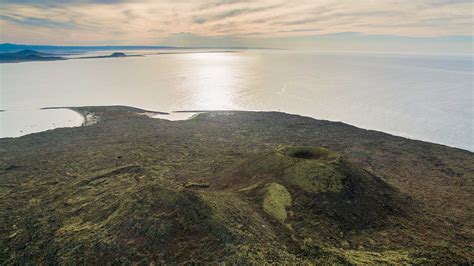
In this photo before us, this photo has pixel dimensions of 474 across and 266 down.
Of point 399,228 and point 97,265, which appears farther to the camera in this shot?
point 399,228

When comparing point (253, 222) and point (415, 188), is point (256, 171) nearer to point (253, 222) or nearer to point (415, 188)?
point (253, 222)

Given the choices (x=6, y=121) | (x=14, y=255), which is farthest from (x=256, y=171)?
(x=6, y=121)

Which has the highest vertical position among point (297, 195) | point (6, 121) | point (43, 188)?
point (297, 195)

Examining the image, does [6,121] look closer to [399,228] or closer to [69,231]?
[69,231]

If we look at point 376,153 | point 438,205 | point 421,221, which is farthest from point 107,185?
point 376,153

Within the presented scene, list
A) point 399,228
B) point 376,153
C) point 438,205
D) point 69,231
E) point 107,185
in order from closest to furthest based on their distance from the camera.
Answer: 1. point 69,231
2. point 399,228
3. point 438,205
4. point 107,185
5. point 376,153

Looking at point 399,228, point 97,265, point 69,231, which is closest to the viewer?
point 97,265

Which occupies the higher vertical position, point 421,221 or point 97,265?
point 97,265
